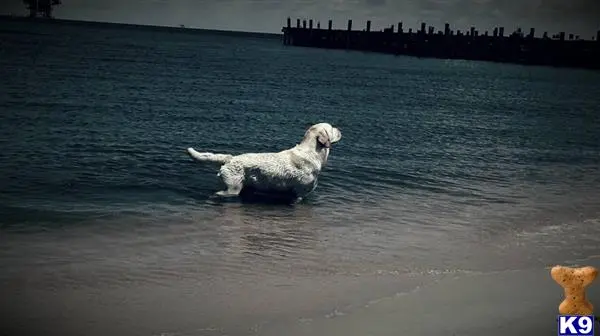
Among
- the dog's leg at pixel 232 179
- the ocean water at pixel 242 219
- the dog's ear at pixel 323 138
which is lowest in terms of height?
the ocean water at pixel 242 219

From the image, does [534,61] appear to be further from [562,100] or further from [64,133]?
[64,133]

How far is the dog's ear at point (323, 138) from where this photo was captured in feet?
32.1

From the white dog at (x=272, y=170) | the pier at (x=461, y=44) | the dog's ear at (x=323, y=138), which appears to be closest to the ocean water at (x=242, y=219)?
the white dog at (x=272, y=170)

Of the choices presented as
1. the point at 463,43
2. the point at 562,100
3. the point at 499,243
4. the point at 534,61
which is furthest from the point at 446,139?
the point at 463,43

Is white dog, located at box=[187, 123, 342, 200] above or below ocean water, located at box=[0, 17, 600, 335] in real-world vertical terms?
above

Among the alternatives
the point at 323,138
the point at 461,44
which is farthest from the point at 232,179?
the point at 461,44

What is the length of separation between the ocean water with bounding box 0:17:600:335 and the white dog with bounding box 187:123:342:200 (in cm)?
Result: 26

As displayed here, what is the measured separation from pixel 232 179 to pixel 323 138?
1323mm

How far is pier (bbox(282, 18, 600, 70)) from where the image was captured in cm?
8438

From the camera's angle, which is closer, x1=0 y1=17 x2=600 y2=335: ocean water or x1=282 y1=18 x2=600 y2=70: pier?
x1=0 y1=17 x2=600 y2=335: ocean water

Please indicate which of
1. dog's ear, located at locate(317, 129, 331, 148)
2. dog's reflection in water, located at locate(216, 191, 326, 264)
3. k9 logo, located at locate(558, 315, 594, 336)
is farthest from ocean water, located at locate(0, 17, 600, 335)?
k9 logo, located at locate(558, 315, 594, 336)

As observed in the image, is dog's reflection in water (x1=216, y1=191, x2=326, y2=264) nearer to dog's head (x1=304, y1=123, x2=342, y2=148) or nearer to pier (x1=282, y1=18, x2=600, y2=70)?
dog's head (x1=304, y1=123, x2=342, y2=148)

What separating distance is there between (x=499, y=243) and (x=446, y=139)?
1177 centimetres

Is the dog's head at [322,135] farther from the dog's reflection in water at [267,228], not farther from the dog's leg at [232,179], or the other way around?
the dog's leg at [232,179]
